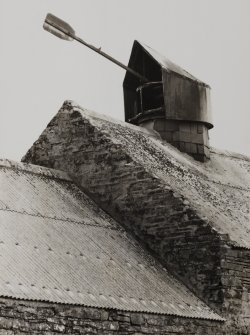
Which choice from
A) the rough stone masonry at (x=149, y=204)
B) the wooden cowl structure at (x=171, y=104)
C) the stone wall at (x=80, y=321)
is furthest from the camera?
the wooden cowl structure at (x=171, y=104)

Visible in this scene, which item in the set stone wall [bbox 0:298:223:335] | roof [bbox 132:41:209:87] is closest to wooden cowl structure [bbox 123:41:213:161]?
roof [bbox 132:41:209:87]

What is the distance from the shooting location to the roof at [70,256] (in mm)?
12984

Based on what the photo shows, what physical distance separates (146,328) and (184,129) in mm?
8512

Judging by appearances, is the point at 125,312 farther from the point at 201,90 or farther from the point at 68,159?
the point at 201,90

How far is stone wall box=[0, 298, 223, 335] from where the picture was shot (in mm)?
11836

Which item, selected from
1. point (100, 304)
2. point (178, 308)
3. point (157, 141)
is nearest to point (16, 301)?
point (100, 304)

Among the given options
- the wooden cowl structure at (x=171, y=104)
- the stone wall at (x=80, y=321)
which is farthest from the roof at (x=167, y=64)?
the stone wall at (x=80, y=321)

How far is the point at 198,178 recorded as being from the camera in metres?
18.7

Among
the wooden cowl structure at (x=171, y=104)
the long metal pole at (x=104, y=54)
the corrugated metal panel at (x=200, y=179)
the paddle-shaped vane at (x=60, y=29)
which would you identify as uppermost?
the paddle-shaped vane at (x=60, y=29)

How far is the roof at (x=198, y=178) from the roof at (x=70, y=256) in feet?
4.79

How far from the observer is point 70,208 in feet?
54.5

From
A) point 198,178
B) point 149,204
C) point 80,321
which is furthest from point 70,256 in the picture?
point 198,178

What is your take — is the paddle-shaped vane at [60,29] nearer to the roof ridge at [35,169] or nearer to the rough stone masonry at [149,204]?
the rough stone masonry at [149,204]

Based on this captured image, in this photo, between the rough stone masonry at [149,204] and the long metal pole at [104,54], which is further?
the long metal pole at [104,54]
